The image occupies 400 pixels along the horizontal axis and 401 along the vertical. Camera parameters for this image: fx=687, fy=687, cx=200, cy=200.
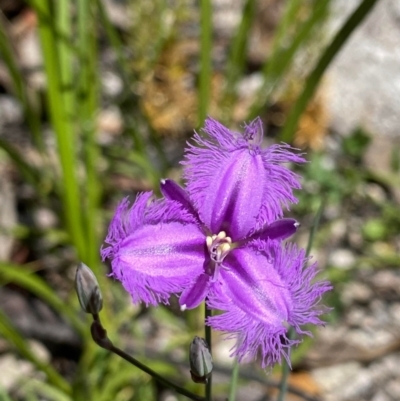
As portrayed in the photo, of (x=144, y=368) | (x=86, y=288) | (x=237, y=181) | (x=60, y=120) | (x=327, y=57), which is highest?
(x=327, y=57)

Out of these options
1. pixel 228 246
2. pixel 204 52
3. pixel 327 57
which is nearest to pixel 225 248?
pixel 228 246

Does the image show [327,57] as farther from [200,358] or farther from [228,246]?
[200,358]

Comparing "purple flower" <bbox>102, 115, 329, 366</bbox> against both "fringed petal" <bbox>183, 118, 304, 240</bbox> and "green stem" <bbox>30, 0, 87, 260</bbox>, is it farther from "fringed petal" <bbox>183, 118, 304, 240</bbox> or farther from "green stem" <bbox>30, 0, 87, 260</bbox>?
"green stem" <bbox>30, 0, 87, 260</bbox>

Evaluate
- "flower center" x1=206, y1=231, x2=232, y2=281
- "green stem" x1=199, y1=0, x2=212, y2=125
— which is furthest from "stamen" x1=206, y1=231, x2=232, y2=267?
"green stem" x1=199, y1=0, x2=212, y2=125

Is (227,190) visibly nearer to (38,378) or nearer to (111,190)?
(38,378)

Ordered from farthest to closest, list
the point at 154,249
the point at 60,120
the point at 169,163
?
the point at 169,163 → the point at 60,120 → the point at 154,249

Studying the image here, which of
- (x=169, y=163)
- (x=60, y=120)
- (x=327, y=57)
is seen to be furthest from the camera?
(x=169, y=163)

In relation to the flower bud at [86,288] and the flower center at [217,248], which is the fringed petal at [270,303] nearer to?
the flower center at [217,248]
